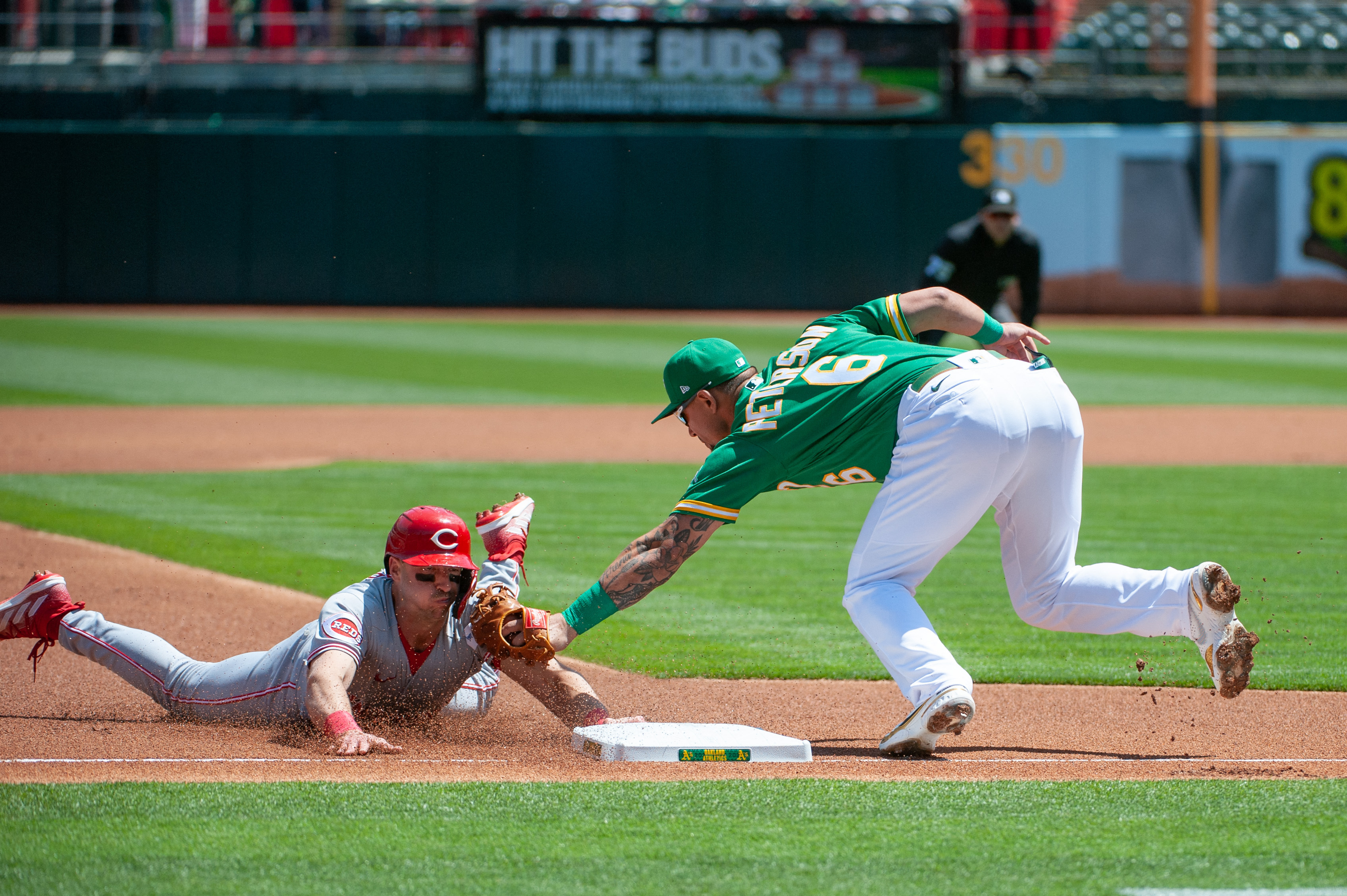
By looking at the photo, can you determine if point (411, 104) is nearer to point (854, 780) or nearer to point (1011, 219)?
point (1011, 219)

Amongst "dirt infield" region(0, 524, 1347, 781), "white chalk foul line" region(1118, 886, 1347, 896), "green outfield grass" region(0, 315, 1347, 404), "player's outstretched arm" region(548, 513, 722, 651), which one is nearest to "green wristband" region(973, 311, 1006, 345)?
"player's outstretched arm" region(548, 513, 722, 651)

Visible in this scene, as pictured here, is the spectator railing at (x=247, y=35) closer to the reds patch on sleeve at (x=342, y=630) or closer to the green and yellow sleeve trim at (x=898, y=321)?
the green and yellow sleeve trim at (x=898, y=321)

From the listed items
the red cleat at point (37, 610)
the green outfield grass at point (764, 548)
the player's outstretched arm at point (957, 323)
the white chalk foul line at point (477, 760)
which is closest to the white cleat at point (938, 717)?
the white chalk foul line at point (477, 760)

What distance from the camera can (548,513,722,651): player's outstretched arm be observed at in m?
4.04

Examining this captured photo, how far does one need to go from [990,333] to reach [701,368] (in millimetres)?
920

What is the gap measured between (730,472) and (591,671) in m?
1.82

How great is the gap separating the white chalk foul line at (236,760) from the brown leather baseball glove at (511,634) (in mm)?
356

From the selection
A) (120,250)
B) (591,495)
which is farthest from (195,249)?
(591,495)

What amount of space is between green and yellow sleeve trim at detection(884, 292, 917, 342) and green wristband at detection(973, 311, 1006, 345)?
0.19m

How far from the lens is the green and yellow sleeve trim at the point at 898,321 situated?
4.48 metres

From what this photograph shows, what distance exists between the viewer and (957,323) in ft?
14.5

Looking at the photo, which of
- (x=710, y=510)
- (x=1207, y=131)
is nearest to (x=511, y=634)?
(x=710, y=510)

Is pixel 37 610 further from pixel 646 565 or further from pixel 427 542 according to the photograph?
pixel 646 565

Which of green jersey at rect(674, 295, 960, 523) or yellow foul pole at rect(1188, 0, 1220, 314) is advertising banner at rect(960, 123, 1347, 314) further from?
green jersey at rect(674, 295, 960, 523)
